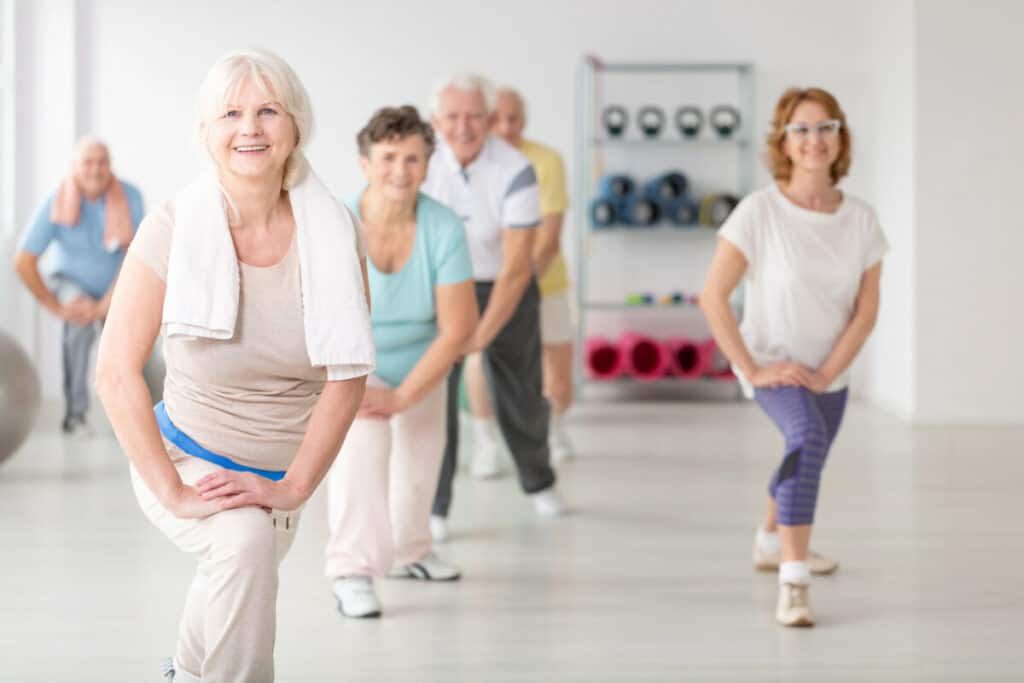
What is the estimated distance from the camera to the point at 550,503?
5363mm

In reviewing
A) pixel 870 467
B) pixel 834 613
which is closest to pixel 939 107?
pixel 870 467

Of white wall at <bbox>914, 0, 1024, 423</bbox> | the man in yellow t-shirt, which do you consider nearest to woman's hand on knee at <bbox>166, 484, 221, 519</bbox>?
the man in yellow t-shirt

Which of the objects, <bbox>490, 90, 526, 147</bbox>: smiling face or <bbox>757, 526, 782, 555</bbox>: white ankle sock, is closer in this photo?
<bbox>757, 526, 782, 555</bbox>: white ankle sock

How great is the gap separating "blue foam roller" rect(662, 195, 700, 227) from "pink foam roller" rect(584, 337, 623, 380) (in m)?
0.81

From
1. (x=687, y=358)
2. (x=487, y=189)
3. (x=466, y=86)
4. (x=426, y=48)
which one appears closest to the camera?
(x=466, y=86)

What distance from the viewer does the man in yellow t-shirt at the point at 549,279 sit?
233 inches

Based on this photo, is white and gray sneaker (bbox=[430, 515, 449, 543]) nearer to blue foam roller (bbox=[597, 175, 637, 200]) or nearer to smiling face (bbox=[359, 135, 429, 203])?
smiling face (bbox=[359, 135, 429, 203])

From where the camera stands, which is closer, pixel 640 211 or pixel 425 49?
pixel 640 211

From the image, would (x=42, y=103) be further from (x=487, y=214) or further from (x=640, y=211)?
(x=487, y=214)

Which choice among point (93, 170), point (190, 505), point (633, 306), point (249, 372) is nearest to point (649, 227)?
point (633, 306)

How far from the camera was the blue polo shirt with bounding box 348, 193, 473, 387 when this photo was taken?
3850 mm

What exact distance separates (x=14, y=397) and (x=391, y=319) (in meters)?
2.59

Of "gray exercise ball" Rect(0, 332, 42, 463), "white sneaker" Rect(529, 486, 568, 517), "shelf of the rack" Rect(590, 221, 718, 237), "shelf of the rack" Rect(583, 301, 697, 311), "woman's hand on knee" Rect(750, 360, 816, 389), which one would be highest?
"shelf of the rack" Rect(590, 221, 718, 237)

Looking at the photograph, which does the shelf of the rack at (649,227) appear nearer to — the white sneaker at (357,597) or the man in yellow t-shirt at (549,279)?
the man in yellow t-shirt at (549,279)
